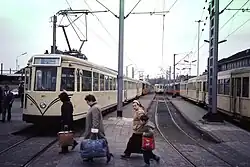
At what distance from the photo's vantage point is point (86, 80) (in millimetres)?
17422

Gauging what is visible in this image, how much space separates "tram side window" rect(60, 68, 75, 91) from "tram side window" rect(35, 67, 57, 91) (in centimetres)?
37

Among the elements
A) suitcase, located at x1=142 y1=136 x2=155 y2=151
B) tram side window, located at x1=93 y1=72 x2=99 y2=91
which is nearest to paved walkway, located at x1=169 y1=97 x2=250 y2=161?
suitcase, located at x1=142 y1=136 x2=155 y2=151

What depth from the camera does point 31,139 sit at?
13492 millimetres

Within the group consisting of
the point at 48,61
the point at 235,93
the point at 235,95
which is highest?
the point at 48,61

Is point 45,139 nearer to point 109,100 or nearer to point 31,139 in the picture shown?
point 31,139

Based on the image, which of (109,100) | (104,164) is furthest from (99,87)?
(104,164)

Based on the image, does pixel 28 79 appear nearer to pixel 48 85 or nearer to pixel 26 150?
pixel 48 85

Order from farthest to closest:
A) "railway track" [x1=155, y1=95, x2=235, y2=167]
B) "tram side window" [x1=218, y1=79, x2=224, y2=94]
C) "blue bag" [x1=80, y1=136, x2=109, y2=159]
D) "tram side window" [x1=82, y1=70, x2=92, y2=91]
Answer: "tram side window" [x1=218, y1=79, x2=224, y2=94], "tram side window" [x1=82, y1=70, x2=92, y2=91], "railway track" [x1=155, y1=95, x2=235, y2=167], "blue bag" [x1=80, y1=136, x2=109, y2=159]

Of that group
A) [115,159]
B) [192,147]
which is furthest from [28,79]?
[192,147]

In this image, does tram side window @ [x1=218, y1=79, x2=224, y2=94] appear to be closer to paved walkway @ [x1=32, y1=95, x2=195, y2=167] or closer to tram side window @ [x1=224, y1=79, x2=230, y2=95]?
tram side window @ [x1=224, y1=79, x2=230, y2=95]

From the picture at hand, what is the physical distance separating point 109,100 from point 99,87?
15.0 ft

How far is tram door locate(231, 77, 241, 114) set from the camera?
1973 cm

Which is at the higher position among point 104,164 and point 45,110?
point 45,110

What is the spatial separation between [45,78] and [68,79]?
918mm
